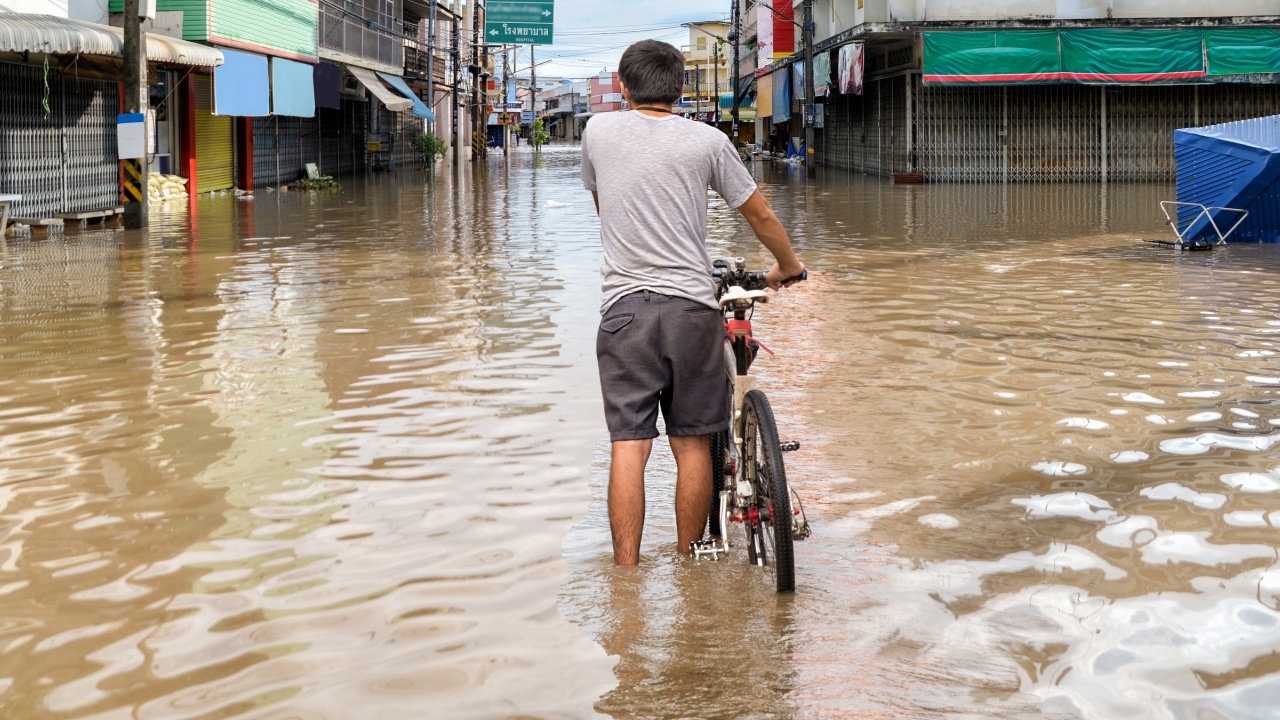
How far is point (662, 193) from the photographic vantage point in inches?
173

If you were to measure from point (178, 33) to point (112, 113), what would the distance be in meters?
2.38

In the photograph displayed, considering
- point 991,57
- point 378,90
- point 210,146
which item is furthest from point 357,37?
point 991,57

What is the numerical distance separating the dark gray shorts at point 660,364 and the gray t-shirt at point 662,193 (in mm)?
57

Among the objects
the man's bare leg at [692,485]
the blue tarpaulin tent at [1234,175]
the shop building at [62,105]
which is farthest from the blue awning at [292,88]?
the man's bare leg at [692,485]

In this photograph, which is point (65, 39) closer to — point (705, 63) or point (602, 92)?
point (705, 63)

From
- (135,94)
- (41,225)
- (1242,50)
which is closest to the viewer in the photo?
(41,225)

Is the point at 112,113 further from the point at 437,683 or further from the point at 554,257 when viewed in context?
the point at 437,683

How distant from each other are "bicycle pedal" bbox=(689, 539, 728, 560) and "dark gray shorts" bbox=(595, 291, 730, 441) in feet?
1.38

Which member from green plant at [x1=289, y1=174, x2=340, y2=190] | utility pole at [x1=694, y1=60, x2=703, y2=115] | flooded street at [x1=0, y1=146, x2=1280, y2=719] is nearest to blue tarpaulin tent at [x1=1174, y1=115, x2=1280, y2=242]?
flooded street at [x1=0, y1=146, x2=1280, y2=719]

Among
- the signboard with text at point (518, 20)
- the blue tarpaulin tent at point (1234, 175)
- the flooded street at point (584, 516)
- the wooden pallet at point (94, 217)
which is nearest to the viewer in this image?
the flooded street at point (584, 516)

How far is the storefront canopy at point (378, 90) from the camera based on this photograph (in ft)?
124

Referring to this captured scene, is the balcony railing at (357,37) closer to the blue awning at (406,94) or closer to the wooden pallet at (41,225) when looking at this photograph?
the blue awning at (406,94)

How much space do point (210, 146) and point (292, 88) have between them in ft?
10.3

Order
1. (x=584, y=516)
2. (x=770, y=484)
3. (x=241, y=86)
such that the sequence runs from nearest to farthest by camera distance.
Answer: (x=770, y=484), (x=584, y=516), (x=241, y=86)
